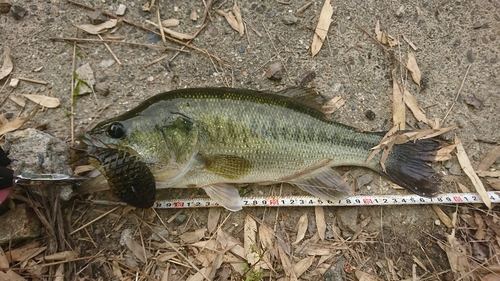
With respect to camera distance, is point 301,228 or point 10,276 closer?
point 10,276

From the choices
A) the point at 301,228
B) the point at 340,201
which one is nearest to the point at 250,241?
the point at 301,228

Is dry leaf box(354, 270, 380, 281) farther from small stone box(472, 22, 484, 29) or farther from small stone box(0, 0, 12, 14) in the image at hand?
small stone box(0, 0, 12, 14)

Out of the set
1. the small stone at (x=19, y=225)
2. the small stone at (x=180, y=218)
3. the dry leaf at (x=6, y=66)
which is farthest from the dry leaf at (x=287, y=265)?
the dry leaf at (x=6, y=66)

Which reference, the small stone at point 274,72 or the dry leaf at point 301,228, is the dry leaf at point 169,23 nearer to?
the small stone at point 274,72

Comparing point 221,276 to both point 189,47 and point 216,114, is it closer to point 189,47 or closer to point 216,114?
point 216,114

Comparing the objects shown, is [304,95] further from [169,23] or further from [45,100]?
[45,100]

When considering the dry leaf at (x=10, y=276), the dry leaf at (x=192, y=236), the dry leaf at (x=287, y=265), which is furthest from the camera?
the dry leaf at (x=192, y=236)

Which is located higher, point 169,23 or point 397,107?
point 169,23
